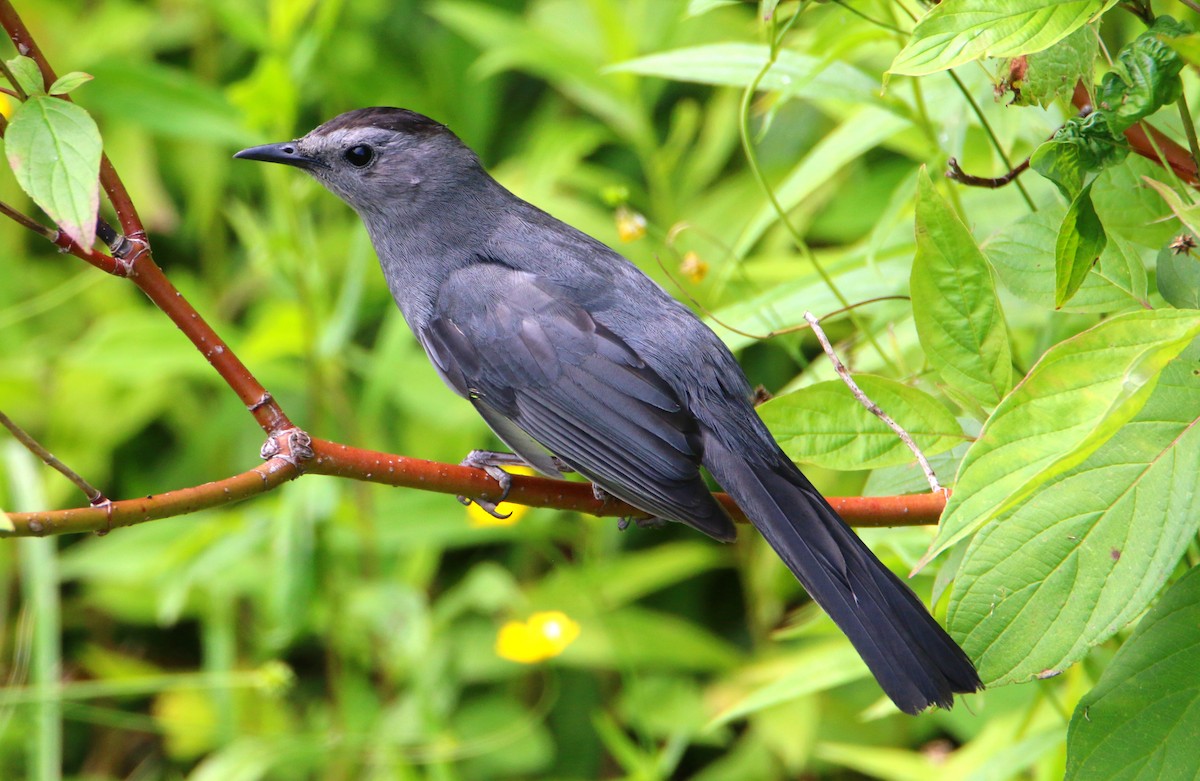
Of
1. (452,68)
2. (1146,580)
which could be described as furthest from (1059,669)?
(452,68)

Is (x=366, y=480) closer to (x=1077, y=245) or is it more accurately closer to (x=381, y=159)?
(x=1077, y=245)

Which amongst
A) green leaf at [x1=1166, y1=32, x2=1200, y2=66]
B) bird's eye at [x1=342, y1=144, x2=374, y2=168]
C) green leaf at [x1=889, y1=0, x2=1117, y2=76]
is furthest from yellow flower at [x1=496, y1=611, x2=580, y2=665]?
green leaf at [x1=1166, y1=32, x2=1200, y2=66]

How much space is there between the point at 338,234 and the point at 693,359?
2283 millimetres

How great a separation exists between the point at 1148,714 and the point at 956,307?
1.86 feet

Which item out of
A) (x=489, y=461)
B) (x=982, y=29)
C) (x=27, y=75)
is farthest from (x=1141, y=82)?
(x=489, y=461)

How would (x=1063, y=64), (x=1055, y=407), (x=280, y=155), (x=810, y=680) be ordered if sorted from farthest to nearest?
(x=280, y=155)
(x=810, y=680)
(x=1063, y=64)
(x=1055, y=407)

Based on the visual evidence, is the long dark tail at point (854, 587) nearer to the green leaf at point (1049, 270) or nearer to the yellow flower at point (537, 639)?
the green leaf at point (1049, 270)

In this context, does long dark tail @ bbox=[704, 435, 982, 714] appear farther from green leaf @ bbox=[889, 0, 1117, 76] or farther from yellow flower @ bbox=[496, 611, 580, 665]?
yellow flower @ bbox=[496, 611, 580, 665]

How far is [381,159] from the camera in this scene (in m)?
2.89

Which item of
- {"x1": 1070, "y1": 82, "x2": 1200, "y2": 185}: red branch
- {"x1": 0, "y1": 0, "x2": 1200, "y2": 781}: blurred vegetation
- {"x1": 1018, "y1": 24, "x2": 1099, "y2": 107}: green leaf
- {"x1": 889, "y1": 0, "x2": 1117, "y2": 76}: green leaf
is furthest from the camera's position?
{"x1": 0, "y1": 0, "x2": 1200, "y2": 781}: blurred vegetation

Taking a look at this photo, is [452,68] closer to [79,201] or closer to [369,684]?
[369,684]

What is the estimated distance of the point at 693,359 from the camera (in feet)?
7.75

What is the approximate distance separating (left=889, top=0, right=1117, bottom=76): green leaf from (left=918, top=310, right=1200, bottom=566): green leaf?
1.19 ft

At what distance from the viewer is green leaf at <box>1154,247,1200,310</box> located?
1555mm
